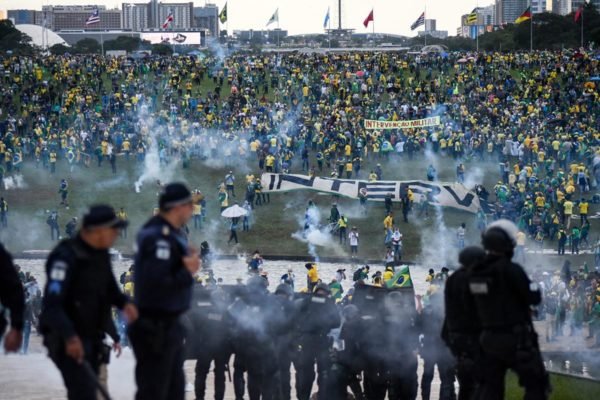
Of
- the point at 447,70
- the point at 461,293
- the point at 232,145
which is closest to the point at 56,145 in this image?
the point at 232,145

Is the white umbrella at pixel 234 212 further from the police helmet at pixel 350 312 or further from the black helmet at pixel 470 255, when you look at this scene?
the black helmet at pixel 470 255

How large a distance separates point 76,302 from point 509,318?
2.91m

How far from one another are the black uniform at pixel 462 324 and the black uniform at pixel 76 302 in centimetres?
274

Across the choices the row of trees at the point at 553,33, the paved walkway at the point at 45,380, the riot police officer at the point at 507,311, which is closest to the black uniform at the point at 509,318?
the riot police officer at the point at 507,311

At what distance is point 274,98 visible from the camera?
6072cm

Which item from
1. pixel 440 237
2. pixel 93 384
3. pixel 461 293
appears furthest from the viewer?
pixel 440 237

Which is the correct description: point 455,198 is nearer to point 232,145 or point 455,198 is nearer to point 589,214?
point 589,214

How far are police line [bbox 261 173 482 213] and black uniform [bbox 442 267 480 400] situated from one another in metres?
29.9

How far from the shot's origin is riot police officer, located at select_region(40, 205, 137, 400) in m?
7.56

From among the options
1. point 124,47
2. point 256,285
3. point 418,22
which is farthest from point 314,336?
point 124,47

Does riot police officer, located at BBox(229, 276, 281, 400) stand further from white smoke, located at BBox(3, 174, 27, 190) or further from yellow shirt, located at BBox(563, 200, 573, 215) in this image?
white smoke, located at BBox(3, 174, 27, 190)

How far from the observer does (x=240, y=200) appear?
42594mm

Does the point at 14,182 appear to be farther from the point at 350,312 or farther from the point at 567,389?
the point at 567,389

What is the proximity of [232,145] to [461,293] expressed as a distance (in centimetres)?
3972
